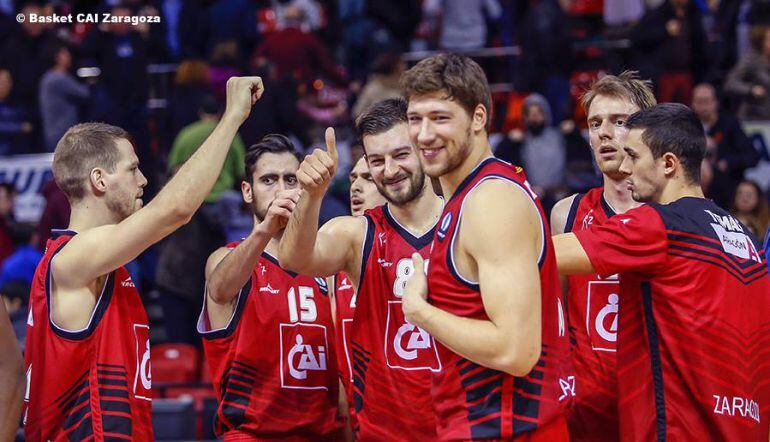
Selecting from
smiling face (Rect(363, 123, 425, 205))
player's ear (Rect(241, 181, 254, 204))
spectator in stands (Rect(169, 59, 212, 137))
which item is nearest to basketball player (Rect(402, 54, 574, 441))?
smiling face (Rect(363, 123, 425, 205))

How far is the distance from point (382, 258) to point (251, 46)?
10.5 m

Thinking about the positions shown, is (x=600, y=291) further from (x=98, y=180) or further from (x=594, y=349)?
(x=98, y=180)

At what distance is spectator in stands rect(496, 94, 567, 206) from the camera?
12.3 m

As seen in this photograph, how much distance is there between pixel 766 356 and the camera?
17.6 feet

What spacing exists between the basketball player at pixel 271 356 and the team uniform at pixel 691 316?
1.80 meters

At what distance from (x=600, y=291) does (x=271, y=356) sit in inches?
70.4

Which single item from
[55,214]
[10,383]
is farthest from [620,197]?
[55,214]

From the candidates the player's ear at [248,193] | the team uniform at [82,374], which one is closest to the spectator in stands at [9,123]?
the player's ear at [248,193]

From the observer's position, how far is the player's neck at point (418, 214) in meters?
6.02

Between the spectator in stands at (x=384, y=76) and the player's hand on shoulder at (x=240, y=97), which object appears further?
the spectator in stands at (x=384, y=76)

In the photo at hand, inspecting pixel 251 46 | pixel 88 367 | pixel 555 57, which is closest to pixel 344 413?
pixel 88 367

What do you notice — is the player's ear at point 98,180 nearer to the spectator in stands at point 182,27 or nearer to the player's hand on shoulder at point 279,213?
the player's hand on shoulder at point 279,213

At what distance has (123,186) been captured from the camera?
18.6 feet

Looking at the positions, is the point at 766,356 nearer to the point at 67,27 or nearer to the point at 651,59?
the point at 651,59
